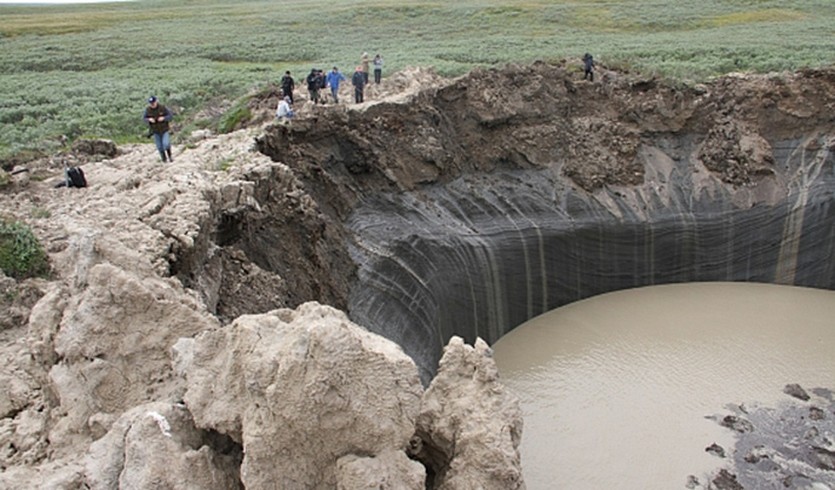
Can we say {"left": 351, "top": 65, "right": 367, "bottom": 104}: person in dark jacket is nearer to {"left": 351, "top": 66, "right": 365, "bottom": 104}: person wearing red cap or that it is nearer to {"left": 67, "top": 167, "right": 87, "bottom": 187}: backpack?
{"left": 351, "top": 66, "right": 365, "bottom": 104}: person wearing red cap

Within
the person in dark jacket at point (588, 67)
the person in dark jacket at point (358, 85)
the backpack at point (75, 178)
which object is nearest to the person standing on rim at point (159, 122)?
the backpack at point (75, 178)

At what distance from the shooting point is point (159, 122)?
47.1 ft

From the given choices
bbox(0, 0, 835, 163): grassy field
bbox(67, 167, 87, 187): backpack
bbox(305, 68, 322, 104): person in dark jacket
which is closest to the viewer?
bbox(67, 167, 87, 187): backpack

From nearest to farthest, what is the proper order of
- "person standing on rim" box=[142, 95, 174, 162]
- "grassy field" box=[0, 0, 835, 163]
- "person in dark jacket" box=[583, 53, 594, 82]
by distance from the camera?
"person standing on rim" box=[142, 95, 174, 162]
"grassy field" box=[0, 0, 835, 163]
"person in dark jacket" box=[583, 53, 594, 82]

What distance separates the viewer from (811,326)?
19953 millimetres

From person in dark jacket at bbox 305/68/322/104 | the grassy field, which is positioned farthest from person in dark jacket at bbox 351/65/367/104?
the grassy field

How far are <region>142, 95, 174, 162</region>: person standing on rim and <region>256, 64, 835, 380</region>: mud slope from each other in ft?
16.5

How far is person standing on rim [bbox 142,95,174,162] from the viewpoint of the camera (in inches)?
557

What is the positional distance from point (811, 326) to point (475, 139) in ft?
36.9

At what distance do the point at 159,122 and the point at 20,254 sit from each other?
5.23 metres

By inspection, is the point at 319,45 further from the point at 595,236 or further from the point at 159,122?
the point at 159,122

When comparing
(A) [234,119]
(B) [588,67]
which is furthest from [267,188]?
(B) [588,67]

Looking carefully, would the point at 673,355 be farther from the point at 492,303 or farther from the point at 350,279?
the point at 350,279

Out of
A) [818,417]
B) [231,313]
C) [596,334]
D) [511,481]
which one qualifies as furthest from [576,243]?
[511,481]
